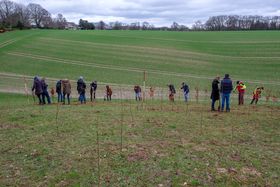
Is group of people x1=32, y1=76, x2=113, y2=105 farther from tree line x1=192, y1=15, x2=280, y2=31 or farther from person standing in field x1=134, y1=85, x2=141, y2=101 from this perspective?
tree line x1=192, y1=15, x2=280, y2=31

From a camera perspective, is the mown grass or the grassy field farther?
the grassy field

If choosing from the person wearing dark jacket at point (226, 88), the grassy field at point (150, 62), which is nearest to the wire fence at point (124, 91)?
the grassy field at point (150, 62)

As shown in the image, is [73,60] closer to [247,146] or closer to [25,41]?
[25,41]

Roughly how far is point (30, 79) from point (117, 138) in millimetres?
26059

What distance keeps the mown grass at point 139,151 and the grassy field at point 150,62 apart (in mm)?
17693

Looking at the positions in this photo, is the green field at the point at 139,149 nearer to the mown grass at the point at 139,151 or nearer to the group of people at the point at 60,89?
the mown grass at the point at 139,151

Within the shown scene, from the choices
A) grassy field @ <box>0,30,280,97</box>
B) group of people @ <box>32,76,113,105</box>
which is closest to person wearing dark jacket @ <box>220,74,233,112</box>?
group of people @ <box>32,76,113,105</box>

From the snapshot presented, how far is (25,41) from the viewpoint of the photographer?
204 feet

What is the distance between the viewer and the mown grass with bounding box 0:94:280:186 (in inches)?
287

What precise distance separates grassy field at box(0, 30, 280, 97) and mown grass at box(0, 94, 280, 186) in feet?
58.0

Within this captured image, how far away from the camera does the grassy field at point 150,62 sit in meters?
34.6

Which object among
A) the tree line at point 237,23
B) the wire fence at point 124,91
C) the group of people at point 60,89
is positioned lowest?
the wire fence at point 124,91

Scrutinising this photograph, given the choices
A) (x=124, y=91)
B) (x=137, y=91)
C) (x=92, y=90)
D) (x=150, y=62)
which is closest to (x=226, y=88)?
(x=137, y=91)

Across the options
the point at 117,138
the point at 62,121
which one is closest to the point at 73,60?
the point at 62,121
